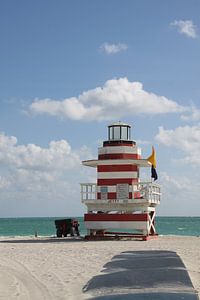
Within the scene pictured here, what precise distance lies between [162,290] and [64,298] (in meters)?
1.69

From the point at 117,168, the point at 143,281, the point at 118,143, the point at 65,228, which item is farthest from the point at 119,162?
the point at 143,281

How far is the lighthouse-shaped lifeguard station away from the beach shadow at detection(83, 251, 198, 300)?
10355 millimetres

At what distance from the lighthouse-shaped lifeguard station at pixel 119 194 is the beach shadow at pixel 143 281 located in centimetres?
1035

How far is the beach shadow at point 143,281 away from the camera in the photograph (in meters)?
9.41

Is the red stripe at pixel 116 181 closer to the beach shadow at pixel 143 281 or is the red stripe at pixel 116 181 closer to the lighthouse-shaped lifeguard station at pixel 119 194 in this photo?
the lighthouse-shaped lifeguard station at pixel 119 194

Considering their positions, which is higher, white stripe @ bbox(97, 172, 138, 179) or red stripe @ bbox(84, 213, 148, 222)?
white stripe @ bbox(97, 172, 138, 179)

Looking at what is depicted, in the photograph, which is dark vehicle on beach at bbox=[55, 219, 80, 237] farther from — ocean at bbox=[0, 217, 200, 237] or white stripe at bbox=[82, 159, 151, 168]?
ocean at bbox=[0, 217, 200, 237]

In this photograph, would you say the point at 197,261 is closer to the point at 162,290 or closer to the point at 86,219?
the point at 162,290

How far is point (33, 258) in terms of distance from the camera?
16469mm

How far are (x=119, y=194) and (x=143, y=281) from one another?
14384 mm

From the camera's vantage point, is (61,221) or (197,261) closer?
(197,261)

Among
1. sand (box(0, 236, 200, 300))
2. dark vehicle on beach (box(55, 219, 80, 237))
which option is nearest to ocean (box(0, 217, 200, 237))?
dark vehicle on beach (box(55, 219, 80, 237))

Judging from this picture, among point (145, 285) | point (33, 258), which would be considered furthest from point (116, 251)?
point (145, 285)

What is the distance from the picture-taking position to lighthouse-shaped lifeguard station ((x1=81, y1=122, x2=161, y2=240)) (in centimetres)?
2475
